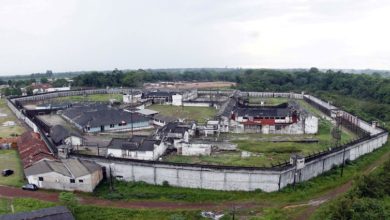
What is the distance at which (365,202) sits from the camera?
20.1m

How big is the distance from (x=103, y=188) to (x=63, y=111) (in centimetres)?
3360

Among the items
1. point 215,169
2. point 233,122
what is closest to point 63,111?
point 233,122

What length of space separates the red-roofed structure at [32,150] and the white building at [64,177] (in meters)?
2.22

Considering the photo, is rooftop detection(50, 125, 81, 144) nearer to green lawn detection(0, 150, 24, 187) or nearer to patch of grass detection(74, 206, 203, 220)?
green lawn detection(0, 150, 24, 187)

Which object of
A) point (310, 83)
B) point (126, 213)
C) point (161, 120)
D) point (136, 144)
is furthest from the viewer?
point (310, 83)

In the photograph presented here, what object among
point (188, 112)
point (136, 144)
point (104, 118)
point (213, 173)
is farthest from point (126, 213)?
point (188, 112)

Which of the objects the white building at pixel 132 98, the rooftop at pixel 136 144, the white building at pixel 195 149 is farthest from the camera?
the white building at pixel 132 98

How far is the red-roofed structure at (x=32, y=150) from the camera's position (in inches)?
1216

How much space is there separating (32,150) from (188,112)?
31.4m

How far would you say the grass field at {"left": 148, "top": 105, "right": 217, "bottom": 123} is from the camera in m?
56.0

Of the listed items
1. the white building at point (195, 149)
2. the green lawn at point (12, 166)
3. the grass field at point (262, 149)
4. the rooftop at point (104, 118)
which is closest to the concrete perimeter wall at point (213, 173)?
the grass field at point (262, 149)

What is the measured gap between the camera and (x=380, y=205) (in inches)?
792

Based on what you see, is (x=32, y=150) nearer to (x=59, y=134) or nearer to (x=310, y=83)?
(x=59, y=134)

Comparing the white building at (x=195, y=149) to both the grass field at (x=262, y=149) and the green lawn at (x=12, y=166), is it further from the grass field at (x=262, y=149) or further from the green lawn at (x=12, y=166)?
the green lawn at (x=12, y=166)
